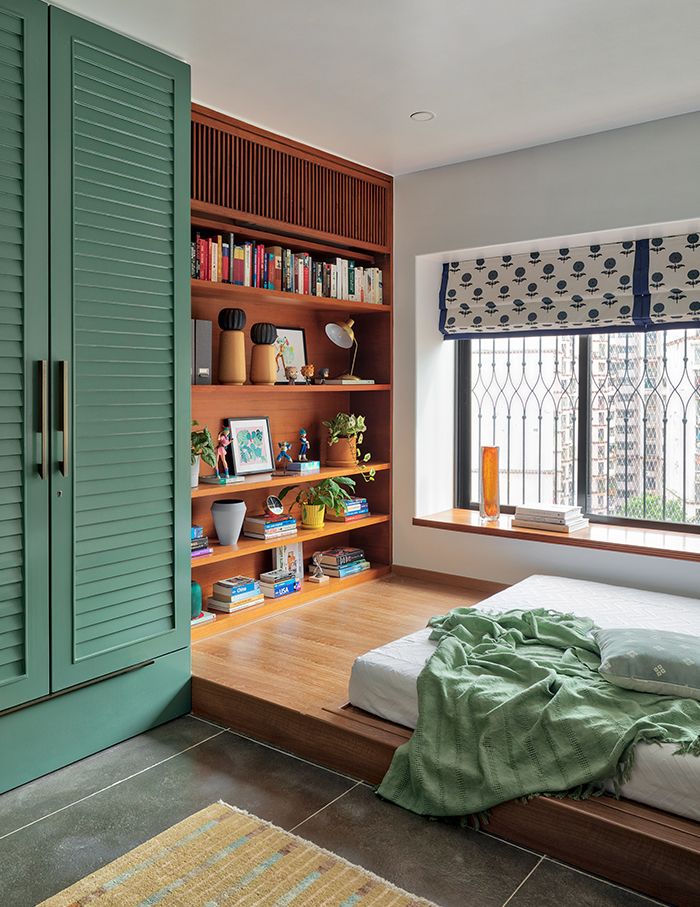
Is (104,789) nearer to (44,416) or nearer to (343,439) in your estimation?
(44,416)

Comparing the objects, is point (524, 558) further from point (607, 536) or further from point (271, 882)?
point (271, 882)

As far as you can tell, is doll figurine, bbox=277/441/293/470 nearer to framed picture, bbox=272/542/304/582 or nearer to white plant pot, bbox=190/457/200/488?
framed picture, bbox=272/542/304/582

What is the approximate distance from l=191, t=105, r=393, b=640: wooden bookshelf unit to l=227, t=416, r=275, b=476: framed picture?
0.06 m

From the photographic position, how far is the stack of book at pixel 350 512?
428 centimetres

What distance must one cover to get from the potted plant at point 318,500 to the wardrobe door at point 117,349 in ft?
3.88

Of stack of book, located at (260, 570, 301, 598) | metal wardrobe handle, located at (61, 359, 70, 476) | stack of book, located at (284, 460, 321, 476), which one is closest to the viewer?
metal wardrobe handle, located at (61, 359, 70, 476)

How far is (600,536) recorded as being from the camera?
3.88 metres

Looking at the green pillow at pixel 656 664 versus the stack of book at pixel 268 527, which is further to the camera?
the stack of book at pixel 268 527

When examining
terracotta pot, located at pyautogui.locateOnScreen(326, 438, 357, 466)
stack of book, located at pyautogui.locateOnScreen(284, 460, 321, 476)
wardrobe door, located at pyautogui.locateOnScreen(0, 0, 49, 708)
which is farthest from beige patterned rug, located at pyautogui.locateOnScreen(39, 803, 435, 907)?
terracotta pot, located at pyautogui.locateOnScreen(326, 438, 357, 466)

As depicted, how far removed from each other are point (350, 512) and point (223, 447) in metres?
0.97

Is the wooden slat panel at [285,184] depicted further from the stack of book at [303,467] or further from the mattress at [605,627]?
the mattress at [605,627]

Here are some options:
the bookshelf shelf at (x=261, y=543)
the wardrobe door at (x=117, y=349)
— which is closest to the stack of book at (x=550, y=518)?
the bookshelf shelf at (x=261, y=543)

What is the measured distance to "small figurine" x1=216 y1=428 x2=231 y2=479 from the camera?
3653 millimetres

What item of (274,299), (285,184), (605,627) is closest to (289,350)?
(274,299)
